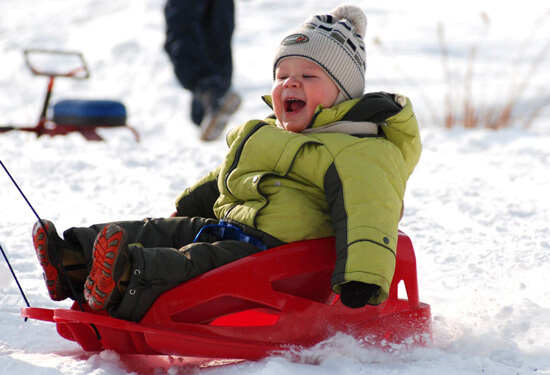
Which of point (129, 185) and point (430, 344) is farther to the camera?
point (129, 185)

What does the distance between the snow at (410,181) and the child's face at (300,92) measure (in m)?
0.71

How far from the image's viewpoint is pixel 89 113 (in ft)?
19.8

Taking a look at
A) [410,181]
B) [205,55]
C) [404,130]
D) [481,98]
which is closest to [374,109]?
Answer: [404,130]

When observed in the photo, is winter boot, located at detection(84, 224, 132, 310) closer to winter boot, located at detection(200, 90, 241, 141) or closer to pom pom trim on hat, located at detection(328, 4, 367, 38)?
pom pom trim on hat, located at detection(328, 4, 367, 38)

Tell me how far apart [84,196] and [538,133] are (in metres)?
3.35

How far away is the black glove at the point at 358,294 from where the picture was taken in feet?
6.48

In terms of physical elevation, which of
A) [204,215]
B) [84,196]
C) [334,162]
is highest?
[334,162]

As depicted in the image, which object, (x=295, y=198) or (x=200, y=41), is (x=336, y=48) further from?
(x=200, y=41)

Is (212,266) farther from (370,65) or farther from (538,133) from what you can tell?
(370,65)

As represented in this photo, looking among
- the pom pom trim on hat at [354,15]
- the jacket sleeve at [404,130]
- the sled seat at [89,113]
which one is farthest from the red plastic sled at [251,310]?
the sled seat at [89,113]

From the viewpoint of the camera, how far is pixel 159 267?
1998 millimetres

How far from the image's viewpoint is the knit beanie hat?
96.6 inches

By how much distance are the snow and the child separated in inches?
10.0

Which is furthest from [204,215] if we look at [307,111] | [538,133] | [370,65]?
[370,65]
